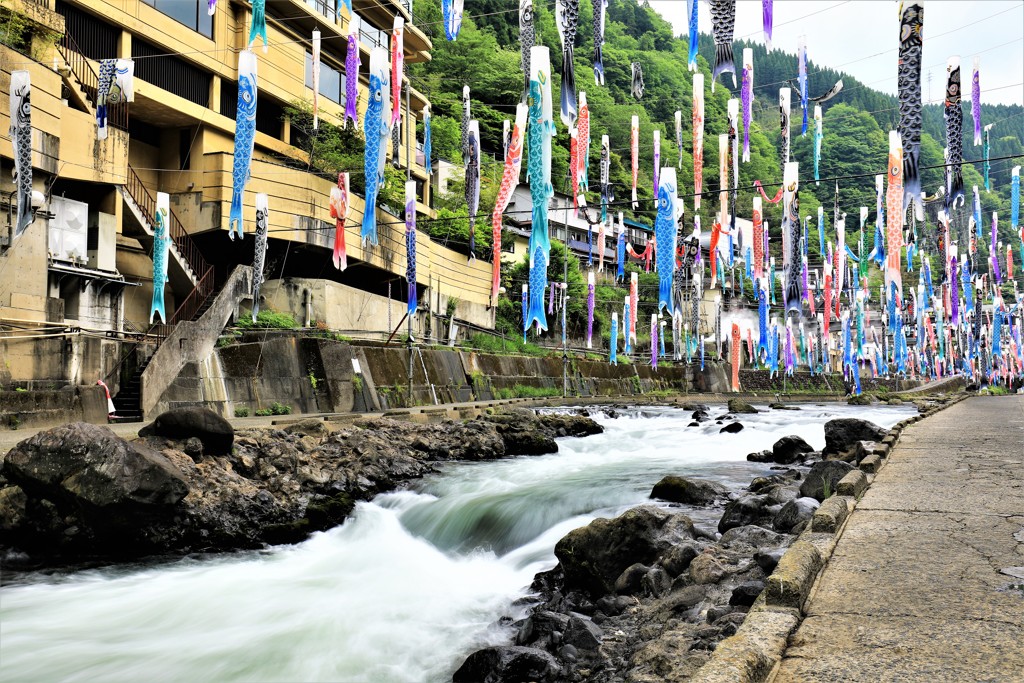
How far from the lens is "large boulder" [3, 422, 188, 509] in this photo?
902 cm

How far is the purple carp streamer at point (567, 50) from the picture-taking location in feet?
43.4

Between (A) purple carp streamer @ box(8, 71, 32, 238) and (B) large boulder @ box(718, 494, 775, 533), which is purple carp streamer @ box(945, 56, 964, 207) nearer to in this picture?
(B) large boulder @ box(718, 494, 775, 533)

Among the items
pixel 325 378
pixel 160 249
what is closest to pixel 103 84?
pixel 160 249

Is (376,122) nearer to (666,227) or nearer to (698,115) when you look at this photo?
(666,227)

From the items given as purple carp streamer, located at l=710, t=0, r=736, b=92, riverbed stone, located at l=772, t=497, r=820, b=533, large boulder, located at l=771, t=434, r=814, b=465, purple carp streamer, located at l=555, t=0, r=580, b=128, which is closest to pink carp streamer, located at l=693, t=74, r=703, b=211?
purple carp streamer, located at l=710, t=0, r=736, b=92

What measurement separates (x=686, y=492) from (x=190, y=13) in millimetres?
23705

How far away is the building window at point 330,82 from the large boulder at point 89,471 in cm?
2260

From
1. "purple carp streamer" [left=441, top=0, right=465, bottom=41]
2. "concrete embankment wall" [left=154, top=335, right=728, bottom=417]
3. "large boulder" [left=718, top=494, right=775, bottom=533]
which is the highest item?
"purple carp streamer" [left=441, top=0, right=465, bottom=41]

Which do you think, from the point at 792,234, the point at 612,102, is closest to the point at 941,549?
the point at 792,234

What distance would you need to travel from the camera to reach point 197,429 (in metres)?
11.6

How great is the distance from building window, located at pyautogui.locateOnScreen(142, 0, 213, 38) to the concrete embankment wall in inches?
478

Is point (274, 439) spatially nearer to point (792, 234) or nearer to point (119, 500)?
point (119, 500)

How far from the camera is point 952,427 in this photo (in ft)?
54.0

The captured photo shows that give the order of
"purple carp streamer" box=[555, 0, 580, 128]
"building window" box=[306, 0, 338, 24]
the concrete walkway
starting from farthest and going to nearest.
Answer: "building window" box=[306, 0, 338, 24] → "purple carp streamer" box=[555, 0, 580, 128] → the concrete walkway
